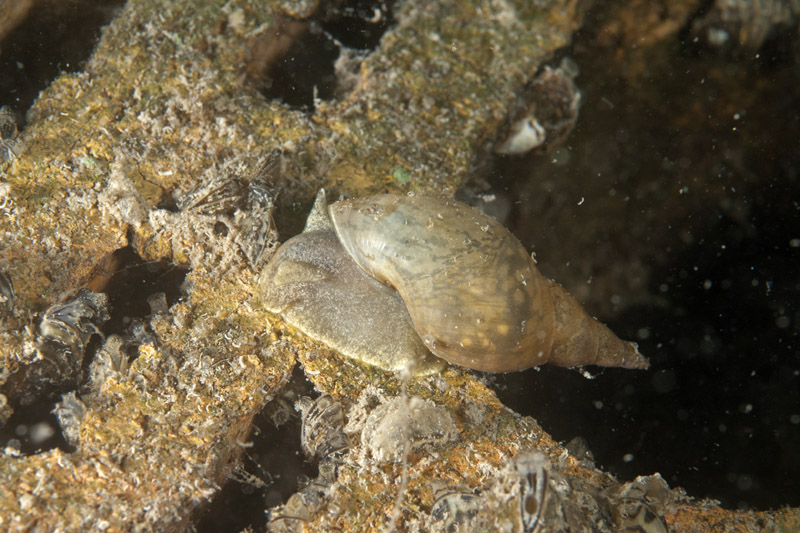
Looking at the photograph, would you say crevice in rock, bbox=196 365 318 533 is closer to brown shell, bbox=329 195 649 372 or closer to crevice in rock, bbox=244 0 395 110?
brown shell, bbox=329 195 649 372

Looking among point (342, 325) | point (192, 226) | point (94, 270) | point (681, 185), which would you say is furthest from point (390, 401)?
point (681, 185)

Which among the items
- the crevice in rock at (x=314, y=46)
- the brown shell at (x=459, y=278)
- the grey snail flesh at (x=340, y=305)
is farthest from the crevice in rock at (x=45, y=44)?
the brown shell at (x=459, y=278)

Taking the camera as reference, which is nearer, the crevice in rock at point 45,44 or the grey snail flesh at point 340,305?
the grey snail flesh at point 340,305

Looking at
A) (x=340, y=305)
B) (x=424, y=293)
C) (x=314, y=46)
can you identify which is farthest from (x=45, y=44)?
(x=424, y=293)

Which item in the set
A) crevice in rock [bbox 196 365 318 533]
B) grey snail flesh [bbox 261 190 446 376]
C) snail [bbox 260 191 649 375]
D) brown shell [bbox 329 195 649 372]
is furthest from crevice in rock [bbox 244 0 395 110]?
crevice in rock [bbox 196 365 318 533]

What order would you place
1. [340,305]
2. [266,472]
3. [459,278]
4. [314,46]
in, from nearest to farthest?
[459,278], [266,472], [340,305], [314,46]

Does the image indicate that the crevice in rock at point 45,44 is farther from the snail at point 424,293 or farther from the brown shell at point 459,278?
the brown shell at point 459,278

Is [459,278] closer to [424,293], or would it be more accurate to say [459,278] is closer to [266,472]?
[424,293]

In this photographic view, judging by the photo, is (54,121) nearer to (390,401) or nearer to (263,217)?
(263,217)
